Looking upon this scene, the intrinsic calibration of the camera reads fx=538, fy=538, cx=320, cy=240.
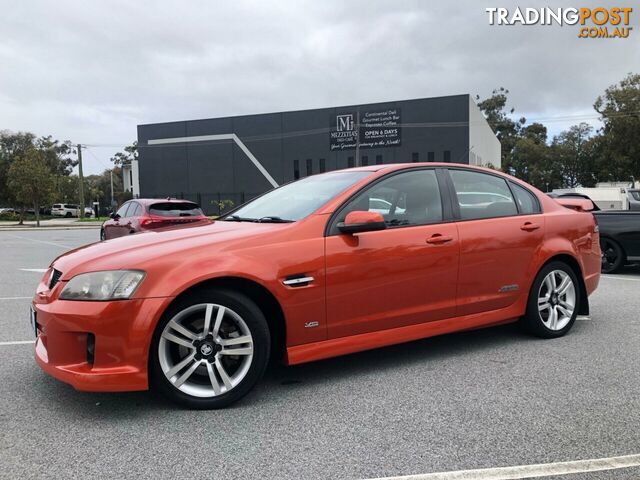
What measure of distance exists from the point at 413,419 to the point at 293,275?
1.14 m

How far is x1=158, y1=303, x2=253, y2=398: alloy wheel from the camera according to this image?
3.22 meters

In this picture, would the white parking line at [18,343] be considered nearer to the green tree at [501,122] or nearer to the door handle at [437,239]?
the door handle at [437,239]

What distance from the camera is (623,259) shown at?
8.93 metres

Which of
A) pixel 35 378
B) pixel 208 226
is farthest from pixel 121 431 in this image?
pixel 208 226

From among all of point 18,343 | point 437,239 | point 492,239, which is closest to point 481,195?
point 492,239

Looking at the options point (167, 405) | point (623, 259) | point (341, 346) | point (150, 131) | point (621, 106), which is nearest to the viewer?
point (167, 405)

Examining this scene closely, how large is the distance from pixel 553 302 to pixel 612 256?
5110 millimetres

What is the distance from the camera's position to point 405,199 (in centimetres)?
421

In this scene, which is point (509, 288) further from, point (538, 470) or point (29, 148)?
point (29, 148)

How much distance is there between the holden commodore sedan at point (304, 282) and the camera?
3.12 m

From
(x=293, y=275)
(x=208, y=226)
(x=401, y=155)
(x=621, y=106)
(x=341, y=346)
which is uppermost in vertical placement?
(x=621, y=106)

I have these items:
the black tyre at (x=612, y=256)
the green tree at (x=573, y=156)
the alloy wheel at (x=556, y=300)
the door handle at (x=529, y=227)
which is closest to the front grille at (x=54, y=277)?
the door handle at (x=529, y=227)

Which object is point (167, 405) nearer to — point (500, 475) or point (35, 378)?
point (35, 378)

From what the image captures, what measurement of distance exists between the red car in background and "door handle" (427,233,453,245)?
784cm
